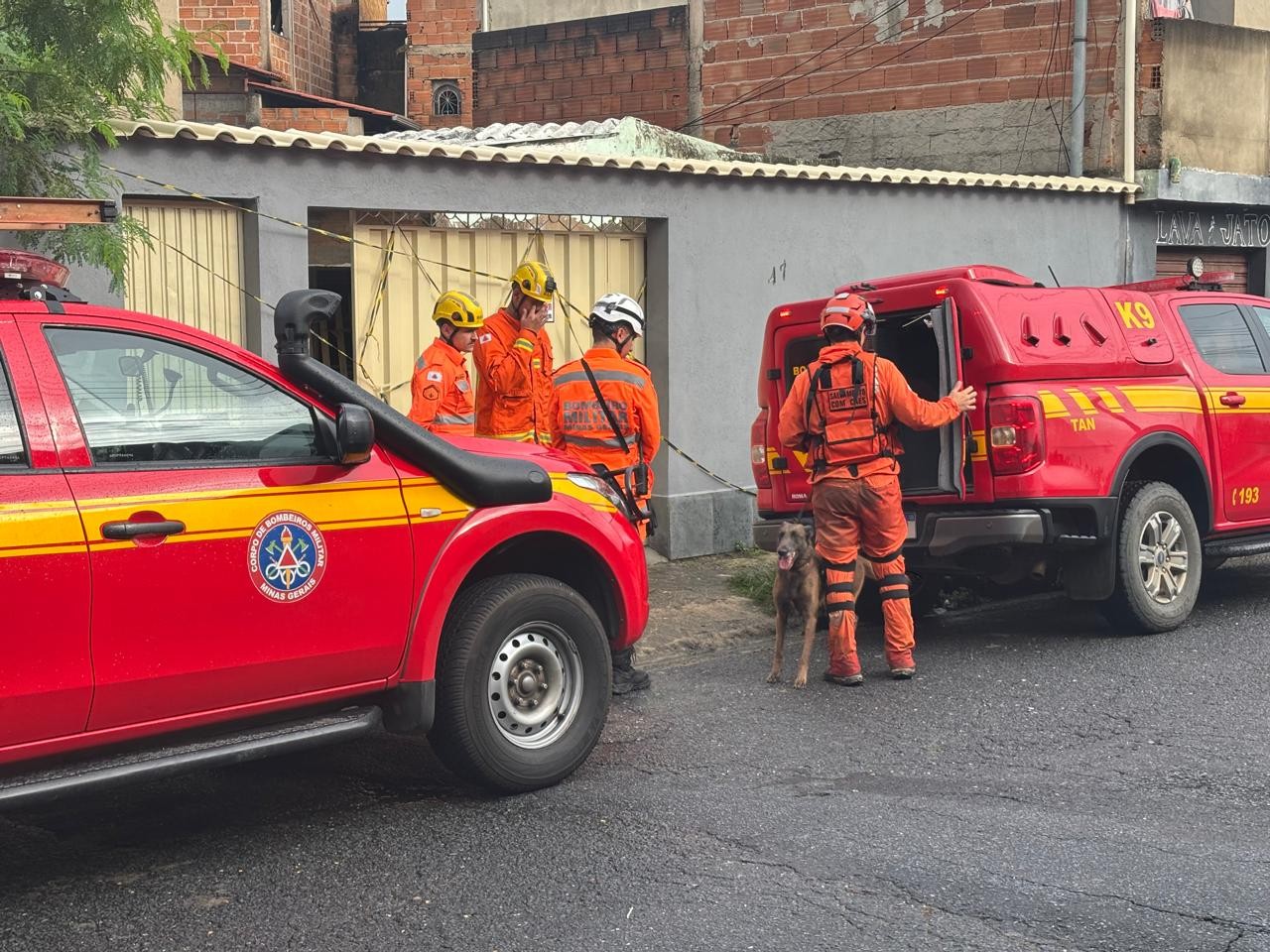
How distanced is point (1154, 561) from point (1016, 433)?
136 centimetres

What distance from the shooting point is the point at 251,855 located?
5.14 m

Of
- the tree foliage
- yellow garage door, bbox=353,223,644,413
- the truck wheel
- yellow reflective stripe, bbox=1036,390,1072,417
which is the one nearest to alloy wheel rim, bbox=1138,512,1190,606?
yellow reflective stripe, bbox=1036,390,1072,417

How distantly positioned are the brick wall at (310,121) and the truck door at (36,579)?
1434 cm

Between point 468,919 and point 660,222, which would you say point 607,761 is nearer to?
point 468,919

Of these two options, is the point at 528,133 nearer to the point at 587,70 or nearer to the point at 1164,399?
the point at 587,70

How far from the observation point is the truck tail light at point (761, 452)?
9047 millimetres

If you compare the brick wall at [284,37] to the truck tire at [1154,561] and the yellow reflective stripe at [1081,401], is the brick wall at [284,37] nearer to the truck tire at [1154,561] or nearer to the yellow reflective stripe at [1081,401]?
the yellow reflective stripe at [1081,401]

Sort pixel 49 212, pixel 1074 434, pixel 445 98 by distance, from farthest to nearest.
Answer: pixel 445 98
pixel 1074 434
pixel 49 212

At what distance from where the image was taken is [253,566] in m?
4.89

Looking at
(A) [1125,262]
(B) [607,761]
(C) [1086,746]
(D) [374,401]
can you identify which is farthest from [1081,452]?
(A) [1125,262]

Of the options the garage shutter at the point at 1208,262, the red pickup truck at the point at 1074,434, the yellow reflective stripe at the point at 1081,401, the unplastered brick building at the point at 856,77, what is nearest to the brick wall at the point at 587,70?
the unplastered brick building at the point at 856,77

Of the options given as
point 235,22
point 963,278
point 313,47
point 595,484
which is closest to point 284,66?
point 235,22

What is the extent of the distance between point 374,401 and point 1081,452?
4.17m

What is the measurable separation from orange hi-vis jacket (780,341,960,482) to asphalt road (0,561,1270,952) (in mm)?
1135
